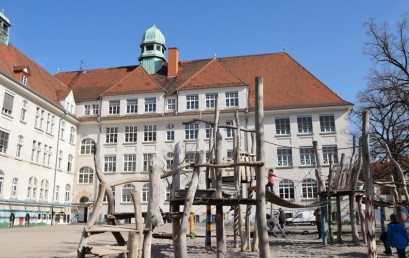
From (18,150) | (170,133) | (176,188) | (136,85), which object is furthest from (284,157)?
(176,188)

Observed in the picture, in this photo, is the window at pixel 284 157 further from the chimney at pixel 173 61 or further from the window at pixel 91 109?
the window at pixel 91 109

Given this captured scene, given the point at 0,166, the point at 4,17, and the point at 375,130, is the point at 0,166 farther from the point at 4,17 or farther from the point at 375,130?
the point at 375,130

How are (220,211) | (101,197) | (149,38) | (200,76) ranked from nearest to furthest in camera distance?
(101,197) → (220,211) → (200,76) → (149,38)

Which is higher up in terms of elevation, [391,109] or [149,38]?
[149,38]

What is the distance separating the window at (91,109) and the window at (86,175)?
20.3 feet

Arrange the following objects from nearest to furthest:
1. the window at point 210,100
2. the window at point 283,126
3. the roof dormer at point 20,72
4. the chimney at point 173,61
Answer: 1. the roof dormer at point 20,72
2. the window at point 283,126
3. the window at point 210,100
4. the chimney at point 173,61

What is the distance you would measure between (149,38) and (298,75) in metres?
19.8

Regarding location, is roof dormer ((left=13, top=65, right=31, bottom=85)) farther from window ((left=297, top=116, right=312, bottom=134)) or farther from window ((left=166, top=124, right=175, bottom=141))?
window ((left=297, top=116, right=312, bottom=134))

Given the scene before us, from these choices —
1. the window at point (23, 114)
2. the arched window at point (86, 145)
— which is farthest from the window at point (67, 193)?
the window at point (23, 114)

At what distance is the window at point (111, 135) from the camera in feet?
141

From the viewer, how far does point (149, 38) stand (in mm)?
51031

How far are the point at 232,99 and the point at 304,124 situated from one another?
7.64m

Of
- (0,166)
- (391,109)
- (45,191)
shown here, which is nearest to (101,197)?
(391,109)

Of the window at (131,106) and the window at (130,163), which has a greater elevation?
the window at (131,106)
